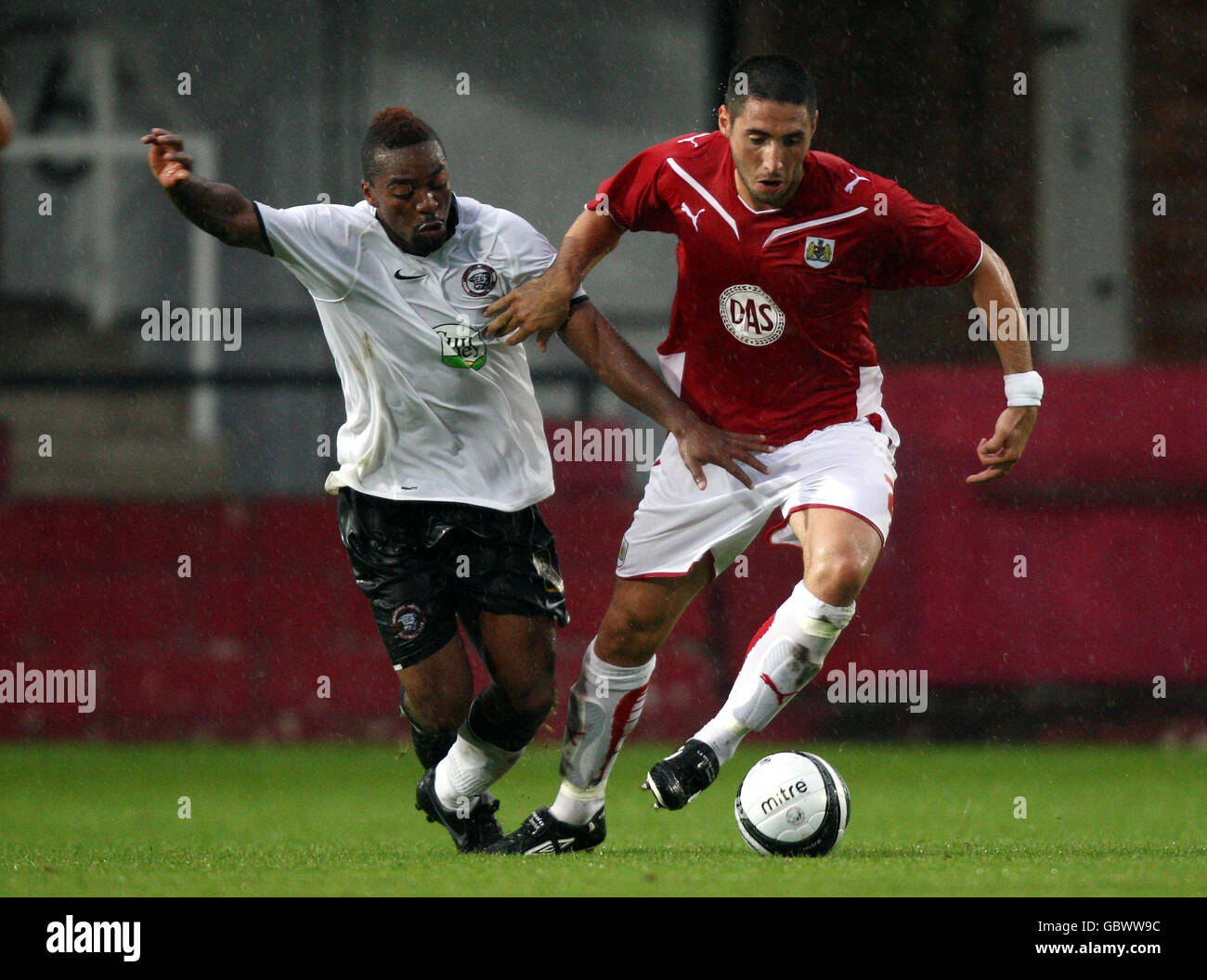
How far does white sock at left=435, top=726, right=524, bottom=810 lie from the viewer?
5.63 metres

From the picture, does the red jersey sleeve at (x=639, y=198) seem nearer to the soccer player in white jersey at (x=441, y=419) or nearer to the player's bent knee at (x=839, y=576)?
the soccer player in white jersey at (x=441, y=419)

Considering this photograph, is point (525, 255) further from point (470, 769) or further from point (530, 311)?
point (470, 769)

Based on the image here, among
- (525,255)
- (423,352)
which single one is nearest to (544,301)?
(525,255)

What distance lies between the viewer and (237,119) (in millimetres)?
14250

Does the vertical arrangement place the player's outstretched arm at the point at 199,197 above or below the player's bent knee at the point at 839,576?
above

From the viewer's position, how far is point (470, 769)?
18.5 ft

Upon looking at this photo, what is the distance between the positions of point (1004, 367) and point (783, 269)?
0.69 m

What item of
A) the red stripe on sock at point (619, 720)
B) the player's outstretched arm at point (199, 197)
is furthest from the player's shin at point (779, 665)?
the player's outstretched arm at point (199, 197)

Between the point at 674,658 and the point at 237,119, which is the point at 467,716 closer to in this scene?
the point at 674,658

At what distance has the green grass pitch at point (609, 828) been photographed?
4684mm

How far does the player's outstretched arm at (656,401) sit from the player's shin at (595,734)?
0.63 meters

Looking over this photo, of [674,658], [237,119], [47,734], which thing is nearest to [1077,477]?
[674,658]

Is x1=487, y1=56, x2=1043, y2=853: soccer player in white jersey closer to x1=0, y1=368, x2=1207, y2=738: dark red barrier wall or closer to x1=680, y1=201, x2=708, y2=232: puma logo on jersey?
x1=680, y1=201, x2=708, y2=232: puma logo on jersey

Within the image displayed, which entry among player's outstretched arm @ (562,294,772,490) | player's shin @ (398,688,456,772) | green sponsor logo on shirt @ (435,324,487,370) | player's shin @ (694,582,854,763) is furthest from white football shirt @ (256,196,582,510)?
player's shin @ (694,582,854,763)
